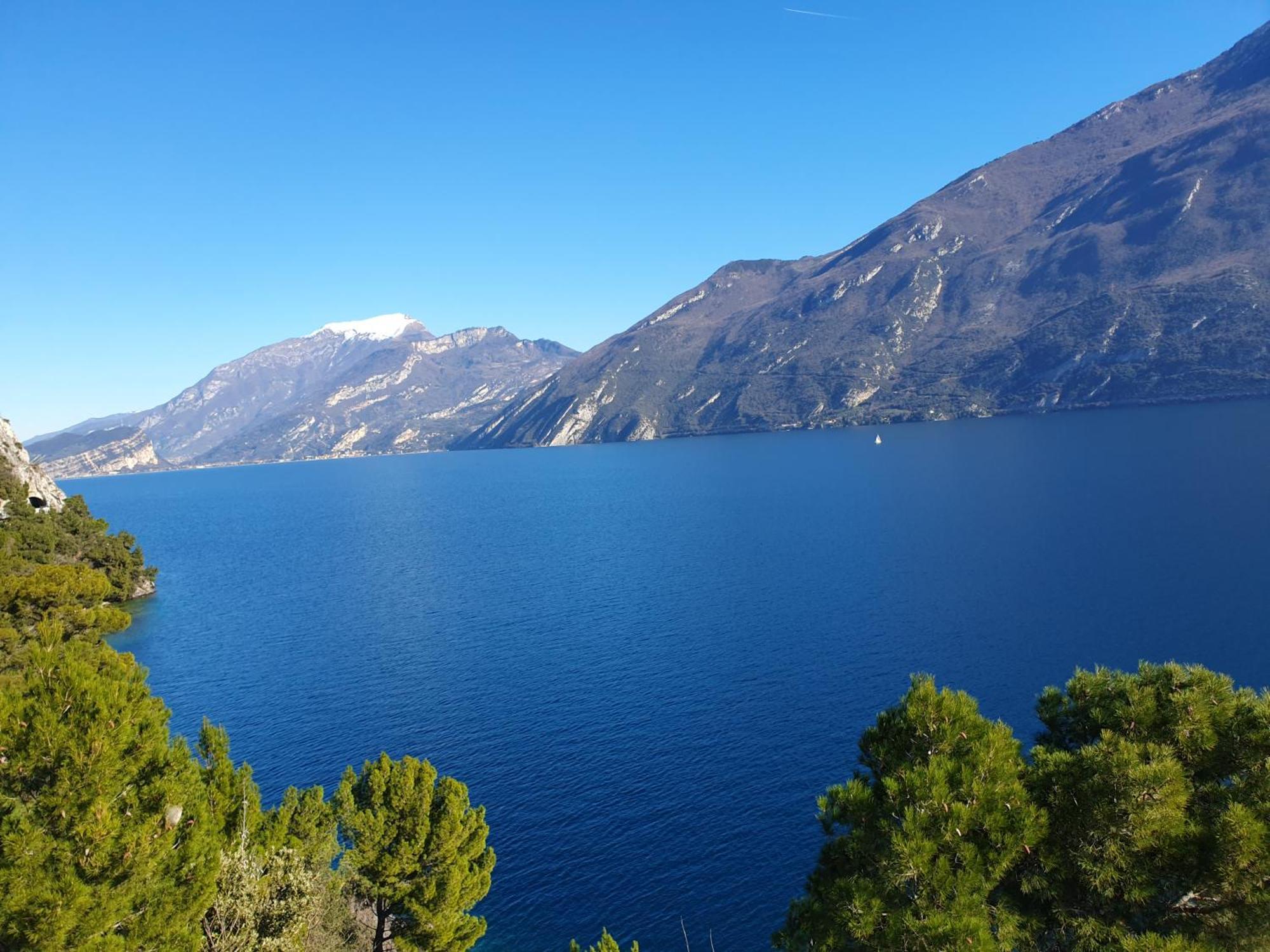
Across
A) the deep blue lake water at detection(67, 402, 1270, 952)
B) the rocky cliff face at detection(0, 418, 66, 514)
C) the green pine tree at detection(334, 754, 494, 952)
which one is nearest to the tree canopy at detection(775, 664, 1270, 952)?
the green pine tree at detection(334, 754, 494, 952)

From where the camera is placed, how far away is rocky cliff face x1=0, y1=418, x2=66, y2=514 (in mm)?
118438

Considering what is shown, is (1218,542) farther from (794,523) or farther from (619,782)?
(619,782)

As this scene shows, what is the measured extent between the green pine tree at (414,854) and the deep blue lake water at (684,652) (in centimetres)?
1304

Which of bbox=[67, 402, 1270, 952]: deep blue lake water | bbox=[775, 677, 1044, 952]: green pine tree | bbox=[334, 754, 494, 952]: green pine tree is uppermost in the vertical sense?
bbox=[775, 677, 1044, 952]: green pine tree

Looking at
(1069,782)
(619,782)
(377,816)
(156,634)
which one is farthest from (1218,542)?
(156,634)

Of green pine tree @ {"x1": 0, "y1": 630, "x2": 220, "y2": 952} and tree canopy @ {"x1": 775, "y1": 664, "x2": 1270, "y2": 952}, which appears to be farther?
tree canopy @ {"x1": 775, "y1": 664, "x2": 1270, "y2": 952}

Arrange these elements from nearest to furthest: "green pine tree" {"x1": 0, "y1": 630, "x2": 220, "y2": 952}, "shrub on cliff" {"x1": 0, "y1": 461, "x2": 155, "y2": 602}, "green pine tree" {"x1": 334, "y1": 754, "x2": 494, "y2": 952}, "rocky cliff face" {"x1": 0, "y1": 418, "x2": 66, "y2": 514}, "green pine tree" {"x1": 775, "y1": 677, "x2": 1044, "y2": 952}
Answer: "green pine tree" {"x1": 0, "y1": 630, "x2": 220, "y2": 952} < "green pine tree" {"x1": 775, "y1": 677, "x2": 1044, "y2": 952} < "green pine tree" {"x1": 334, "y1": 754, "x2": 494, "y2": 952} < "shrub on cliff" {"x1": 0, "y1": 461, "x2": 155, "y2": 602} < "rocky cliff face" {"x1": 0, "y1": 418, "x2": 66, "y2": 514}

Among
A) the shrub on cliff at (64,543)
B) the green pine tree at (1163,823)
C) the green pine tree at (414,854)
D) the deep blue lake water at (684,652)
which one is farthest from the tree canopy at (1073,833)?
the shrub on cliff at (64,543)

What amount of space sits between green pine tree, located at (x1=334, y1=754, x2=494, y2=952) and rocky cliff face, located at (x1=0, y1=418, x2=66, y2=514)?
120 m

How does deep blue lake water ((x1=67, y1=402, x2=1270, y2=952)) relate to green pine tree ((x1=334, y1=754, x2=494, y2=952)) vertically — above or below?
below

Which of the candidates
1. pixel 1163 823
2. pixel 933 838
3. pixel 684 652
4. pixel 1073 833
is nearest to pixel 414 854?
pixel 933 838

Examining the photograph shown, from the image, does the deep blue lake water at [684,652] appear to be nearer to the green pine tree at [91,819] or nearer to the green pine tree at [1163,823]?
the green pine tree at [1163,823]

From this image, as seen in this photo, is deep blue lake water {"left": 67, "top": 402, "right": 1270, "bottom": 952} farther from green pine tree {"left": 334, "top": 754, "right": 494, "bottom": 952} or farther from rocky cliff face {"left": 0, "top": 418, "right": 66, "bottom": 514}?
rocky cliff face {"left": 0, "top": 418, "right": 66, "bottom": 514}

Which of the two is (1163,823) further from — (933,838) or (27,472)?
(27,472)
